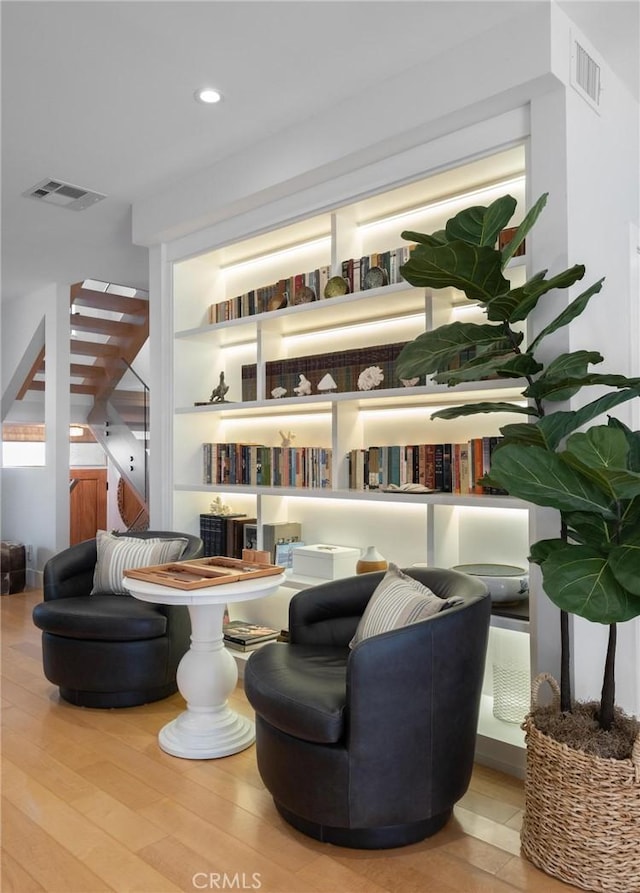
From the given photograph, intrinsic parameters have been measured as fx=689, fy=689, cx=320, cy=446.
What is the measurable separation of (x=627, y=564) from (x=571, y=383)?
0.61 m

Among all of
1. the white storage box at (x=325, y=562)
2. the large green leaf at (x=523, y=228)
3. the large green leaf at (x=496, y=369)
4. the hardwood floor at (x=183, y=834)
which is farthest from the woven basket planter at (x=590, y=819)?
the white storage box at (x=325, y=562)

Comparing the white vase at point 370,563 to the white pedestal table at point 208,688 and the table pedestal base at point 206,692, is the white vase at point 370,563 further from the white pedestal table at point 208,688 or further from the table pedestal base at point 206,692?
the table pedestal base at point 206,692

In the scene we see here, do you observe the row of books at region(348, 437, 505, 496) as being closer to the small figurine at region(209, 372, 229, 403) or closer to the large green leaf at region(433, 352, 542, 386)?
the large green leaf at region(433, 352, 542, 386)

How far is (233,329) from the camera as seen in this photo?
4.11 metres

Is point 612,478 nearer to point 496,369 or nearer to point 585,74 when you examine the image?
point 496,369

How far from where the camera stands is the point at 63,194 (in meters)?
4.17

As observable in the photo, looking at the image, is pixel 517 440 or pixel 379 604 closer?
pixel 517 440

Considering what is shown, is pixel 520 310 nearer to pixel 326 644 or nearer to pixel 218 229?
pixel 326 644

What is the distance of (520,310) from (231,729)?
205cm

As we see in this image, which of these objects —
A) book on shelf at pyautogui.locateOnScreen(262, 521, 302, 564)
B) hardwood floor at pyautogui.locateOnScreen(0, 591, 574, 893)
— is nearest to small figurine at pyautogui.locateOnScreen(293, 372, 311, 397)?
book on shelf at pyautogui.locateOnScreen(262, 521, 302, 564)

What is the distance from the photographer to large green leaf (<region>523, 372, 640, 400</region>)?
82.2 inches

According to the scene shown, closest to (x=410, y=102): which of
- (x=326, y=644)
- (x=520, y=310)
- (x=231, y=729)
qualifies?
(x=520, y=310)

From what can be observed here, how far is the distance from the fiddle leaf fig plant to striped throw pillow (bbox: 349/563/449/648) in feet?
1.46

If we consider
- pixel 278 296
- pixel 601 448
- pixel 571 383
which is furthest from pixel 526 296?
pixel 278 296
